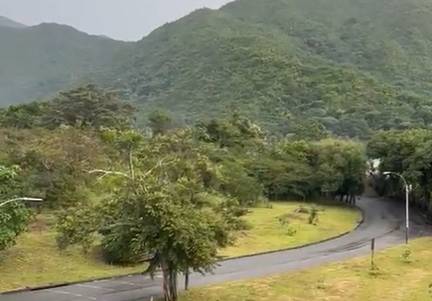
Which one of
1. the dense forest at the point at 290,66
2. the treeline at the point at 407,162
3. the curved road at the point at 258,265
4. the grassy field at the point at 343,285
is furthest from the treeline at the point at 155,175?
the dense forest at the point at 290,66

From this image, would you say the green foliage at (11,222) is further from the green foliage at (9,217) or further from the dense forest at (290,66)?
the dense forest at (290,66)

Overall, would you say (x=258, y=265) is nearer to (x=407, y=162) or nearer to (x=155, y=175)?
(x=155, y=175)

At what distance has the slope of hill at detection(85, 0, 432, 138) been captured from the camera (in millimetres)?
108938

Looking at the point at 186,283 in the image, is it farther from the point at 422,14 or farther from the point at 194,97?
the point at 422,14

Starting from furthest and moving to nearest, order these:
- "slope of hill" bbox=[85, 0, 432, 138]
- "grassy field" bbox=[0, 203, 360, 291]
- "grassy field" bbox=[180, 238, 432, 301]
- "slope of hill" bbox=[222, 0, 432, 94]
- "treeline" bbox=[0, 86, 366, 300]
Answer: "slope of hill" bbox=[222, 0, 432, 94], "slope of hill" bbox=[85, 0, 432, 138], "grassy field" bbox=[0, 203, 360, 291], "grassy field" bbox=[180, 238, 432, 301], "treeline" bbox=[0, 86, 366, 300]

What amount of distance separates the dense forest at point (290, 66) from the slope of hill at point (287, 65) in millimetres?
223

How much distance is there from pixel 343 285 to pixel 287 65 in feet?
313

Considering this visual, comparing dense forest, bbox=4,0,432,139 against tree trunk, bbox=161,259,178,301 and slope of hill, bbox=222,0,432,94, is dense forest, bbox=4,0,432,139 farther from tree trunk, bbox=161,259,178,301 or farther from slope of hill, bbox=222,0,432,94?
tree trunk, bbox=161,259,178,301

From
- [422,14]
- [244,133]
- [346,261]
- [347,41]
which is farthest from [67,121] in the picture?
[422,14]

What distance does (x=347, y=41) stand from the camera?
150 meters

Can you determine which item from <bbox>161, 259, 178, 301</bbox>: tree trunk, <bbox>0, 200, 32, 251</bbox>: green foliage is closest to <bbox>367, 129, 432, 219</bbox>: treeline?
<bbox>161, 259, 178, 301</bbox>: tree trunk

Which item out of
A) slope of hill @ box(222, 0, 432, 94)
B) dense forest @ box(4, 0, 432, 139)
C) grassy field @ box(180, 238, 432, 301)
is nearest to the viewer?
grassy field @ box(180, 238, 432, 301)

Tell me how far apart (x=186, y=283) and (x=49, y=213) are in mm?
17548

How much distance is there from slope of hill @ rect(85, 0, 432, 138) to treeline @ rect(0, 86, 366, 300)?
23.0 m
